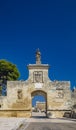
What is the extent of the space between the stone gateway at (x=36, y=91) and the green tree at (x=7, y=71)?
16.0 metres

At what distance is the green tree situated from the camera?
199ft

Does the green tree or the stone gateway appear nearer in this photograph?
the stone gateway

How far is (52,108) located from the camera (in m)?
44.5

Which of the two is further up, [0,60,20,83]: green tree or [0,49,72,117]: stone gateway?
[0,60,20,83]: green tree

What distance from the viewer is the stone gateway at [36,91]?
44.3m

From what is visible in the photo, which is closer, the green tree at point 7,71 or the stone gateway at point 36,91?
the stone gateway at point 36,91

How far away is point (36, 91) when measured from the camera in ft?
150

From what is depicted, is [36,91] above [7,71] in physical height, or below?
below

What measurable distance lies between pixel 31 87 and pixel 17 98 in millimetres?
2641

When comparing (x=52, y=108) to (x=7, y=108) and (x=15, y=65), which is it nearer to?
(x=7, y=108)

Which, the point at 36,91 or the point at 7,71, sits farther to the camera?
the point at 7,71

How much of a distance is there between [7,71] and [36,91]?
657 inches

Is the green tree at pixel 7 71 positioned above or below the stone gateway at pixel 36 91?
above

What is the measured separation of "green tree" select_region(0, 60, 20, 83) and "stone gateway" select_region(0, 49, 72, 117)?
629 inches
